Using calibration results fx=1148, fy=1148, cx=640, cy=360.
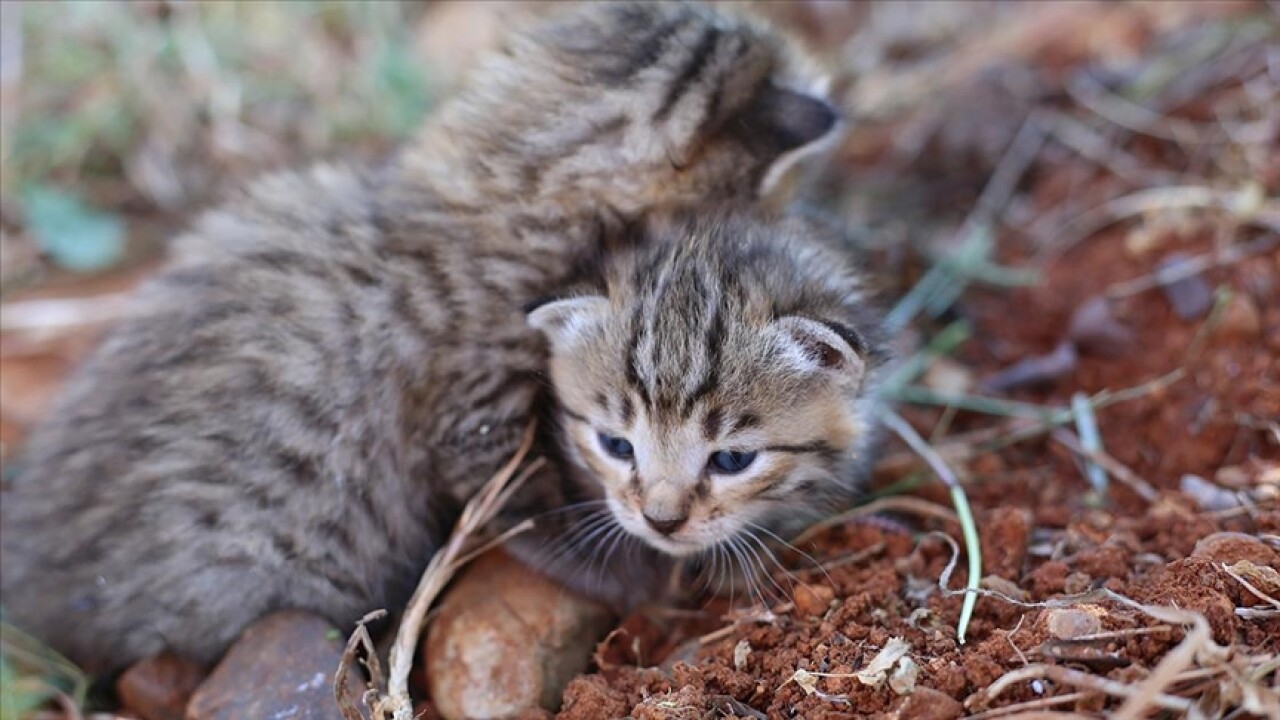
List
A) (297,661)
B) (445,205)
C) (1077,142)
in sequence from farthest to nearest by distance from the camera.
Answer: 1. (1077,142)
2. (445,205)
3. (297,661)

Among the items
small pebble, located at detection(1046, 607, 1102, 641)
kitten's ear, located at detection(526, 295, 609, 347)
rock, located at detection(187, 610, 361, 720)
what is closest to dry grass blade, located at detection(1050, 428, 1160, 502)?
small pebble, located at detection(1046, 607, 1102, 641)

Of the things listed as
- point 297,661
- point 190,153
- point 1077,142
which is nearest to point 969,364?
point 1077,142

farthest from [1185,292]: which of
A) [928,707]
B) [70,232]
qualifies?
[70,232]

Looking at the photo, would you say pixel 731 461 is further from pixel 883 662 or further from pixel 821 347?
pixel 883 662

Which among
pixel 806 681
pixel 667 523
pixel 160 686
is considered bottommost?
pixel 160 686

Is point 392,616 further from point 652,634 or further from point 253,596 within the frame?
point 652,634
